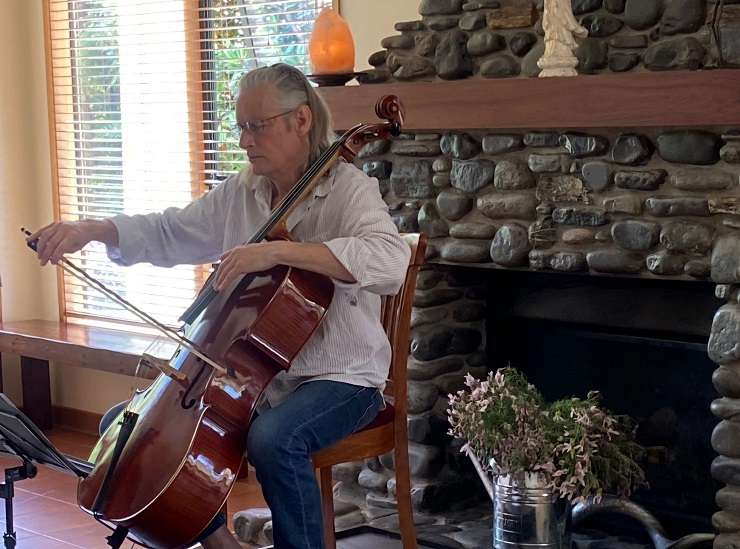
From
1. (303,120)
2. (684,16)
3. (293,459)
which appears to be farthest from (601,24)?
(293,459)

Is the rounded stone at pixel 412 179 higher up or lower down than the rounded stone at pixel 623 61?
lower down

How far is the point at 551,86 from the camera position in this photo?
9.45ft

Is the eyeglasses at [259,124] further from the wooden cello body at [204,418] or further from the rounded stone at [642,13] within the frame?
the rounded stone at [642,13]

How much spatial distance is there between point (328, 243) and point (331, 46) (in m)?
1.09

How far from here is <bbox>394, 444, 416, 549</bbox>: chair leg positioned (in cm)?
281

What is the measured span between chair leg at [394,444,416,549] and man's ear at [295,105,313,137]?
806 millimetres

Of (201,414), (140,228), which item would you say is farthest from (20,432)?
(140,228)

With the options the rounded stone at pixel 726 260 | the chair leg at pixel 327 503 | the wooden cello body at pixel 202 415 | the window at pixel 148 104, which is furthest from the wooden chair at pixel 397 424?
the window at pixel 148 104

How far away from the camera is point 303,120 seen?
2576 mm

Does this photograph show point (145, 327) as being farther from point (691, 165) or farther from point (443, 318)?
point (691, 165)

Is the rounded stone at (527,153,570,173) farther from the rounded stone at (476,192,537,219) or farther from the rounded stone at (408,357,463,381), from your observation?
the rounded stone at (408,357,463,381)

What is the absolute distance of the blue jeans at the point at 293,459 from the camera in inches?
92.7

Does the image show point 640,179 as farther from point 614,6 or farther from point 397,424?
point 397,424

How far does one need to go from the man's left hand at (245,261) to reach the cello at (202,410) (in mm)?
64
